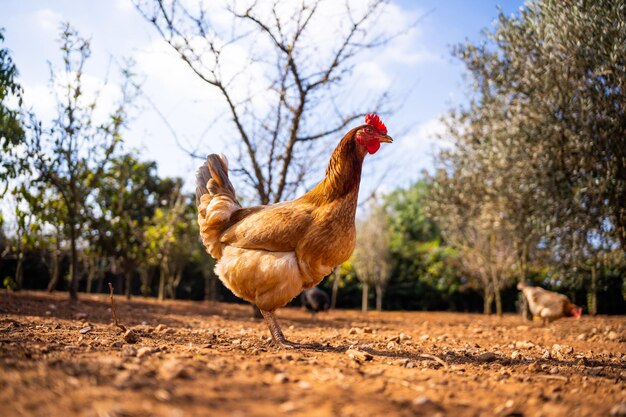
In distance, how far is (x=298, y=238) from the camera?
4.54 metres

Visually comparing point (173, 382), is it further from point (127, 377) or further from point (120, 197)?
point (120, 197)

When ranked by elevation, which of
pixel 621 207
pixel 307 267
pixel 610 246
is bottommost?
pixel 307 267

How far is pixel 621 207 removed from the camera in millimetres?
8633

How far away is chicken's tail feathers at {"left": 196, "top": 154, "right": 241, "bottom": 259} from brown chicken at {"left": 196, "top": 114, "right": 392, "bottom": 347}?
0.27 m

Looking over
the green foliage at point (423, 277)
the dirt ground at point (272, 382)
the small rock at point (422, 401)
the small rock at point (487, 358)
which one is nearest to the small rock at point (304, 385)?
the dirt ground at point (272, 382)

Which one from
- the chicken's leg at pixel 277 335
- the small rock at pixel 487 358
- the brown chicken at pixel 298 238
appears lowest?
the small rock at pixel 487 358

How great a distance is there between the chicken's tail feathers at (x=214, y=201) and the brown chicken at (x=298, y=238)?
273 millimetres

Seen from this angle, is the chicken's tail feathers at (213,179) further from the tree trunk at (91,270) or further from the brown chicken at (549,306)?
the tree trunk at (91,270)

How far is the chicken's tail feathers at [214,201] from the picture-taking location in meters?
5.26

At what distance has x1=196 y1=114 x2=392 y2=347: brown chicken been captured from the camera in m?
4.47

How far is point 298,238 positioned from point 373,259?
16757mm

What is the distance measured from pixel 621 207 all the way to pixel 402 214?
87.8ft

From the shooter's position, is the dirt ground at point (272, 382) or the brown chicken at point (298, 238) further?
the brown chicken at point (298, 238)

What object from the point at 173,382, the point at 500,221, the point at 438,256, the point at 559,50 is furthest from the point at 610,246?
the point at 438,256
